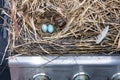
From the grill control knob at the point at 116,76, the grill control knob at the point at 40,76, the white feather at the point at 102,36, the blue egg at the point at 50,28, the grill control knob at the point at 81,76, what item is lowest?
the grill control knob at the point at 116,76

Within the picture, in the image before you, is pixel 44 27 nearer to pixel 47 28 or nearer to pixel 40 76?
pixel 47 28

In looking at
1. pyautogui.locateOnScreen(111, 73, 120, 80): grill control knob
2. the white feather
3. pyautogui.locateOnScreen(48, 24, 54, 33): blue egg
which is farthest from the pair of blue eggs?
pyautogui.locateOnScreen(111, 73, 120, 80): grill control knob

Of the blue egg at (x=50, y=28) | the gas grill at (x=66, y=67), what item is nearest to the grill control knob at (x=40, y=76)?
the gas grill at (x=66, y=67)

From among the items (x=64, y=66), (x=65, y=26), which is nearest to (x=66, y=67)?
(x=64, y=66)

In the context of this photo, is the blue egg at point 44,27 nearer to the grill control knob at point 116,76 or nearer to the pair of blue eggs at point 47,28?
the pair of blue eggs at point 47,28

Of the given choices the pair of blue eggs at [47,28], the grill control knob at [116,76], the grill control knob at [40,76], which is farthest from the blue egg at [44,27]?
the grill control knob at [116,76]

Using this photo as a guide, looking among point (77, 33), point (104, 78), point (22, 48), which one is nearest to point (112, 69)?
point (104, 78)

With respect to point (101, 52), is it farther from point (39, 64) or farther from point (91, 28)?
point (39, 64)

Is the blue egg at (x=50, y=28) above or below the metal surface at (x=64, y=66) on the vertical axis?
above
